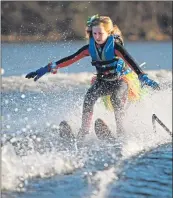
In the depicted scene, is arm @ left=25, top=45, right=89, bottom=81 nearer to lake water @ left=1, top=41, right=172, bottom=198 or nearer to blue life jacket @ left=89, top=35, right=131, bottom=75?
blue life jacket @ left=89, top=35, right=131, bottom=75

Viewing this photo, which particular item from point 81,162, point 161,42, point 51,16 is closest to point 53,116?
point 81,162

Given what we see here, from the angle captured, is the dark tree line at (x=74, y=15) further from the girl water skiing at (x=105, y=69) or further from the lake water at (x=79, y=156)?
the girl water skiing at (x=105, y=69)

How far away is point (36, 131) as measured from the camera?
662 cm

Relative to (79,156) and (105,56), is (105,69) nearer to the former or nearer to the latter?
(105,56)

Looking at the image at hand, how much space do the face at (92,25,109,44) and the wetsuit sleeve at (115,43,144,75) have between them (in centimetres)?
13

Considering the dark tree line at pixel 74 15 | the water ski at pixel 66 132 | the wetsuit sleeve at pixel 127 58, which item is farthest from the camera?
the dark tree line at pixel 74 15

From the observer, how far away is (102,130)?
5.94 meters

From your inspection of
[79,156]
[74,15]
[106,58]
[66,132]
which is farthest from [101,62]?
[74,15]

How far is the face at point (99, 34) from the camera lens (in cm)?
586

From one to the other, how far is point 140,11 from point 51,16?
7.06m

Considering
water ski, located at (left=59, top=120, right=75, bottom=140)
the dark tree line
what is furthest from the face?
the dark tree line

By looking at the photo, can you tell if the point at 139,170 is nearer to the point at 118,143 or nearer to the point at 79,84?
the point at 118,143

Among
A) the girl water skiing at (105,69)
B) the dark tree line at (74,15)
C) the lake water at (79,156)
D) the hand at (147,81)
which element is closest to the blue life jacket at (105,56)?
the girl water skiing at (105,69)

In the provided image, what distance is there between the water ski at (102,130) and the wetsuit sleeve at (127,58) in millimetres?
568
